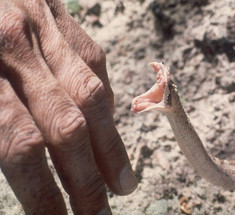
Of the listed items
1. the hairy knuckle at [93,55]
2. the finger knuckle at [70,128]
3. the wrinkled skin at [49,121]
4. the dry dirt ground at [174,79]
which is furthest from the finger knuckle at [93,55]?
the dry dirt ground at [174,79]

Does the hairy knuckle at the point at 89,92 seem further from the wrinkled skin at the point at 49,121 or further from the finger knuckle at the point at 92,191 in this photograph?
the finger knuckle at the point at 92,191

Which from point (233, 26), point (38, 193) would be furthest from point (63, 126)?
point (233, 26)

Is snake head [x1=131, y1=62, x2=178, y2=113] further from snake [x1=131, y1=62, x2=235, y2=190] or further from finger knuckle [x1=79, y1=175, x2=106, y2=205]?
finger knuckle [x1=79, y1=175, x2=106, y2=205]

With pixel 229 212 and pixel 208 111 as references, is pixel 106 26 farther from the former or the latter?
pixel 229 212

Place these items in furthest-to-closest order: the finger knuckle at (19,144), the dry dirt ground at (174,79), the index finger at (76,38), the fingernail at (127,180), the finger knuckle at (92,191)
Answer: the dry dirt ground at (174,79), the index finger at (76,38), the fingernail at (127,180), the finger knuckle at (92,191), the finger knuckle at (19,144)

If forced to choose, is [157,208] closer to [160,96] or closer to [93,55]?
[160,96]

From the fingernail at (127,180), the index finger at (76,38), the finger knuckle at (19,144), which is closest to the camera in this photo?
the finger knuckle at (19,144)
